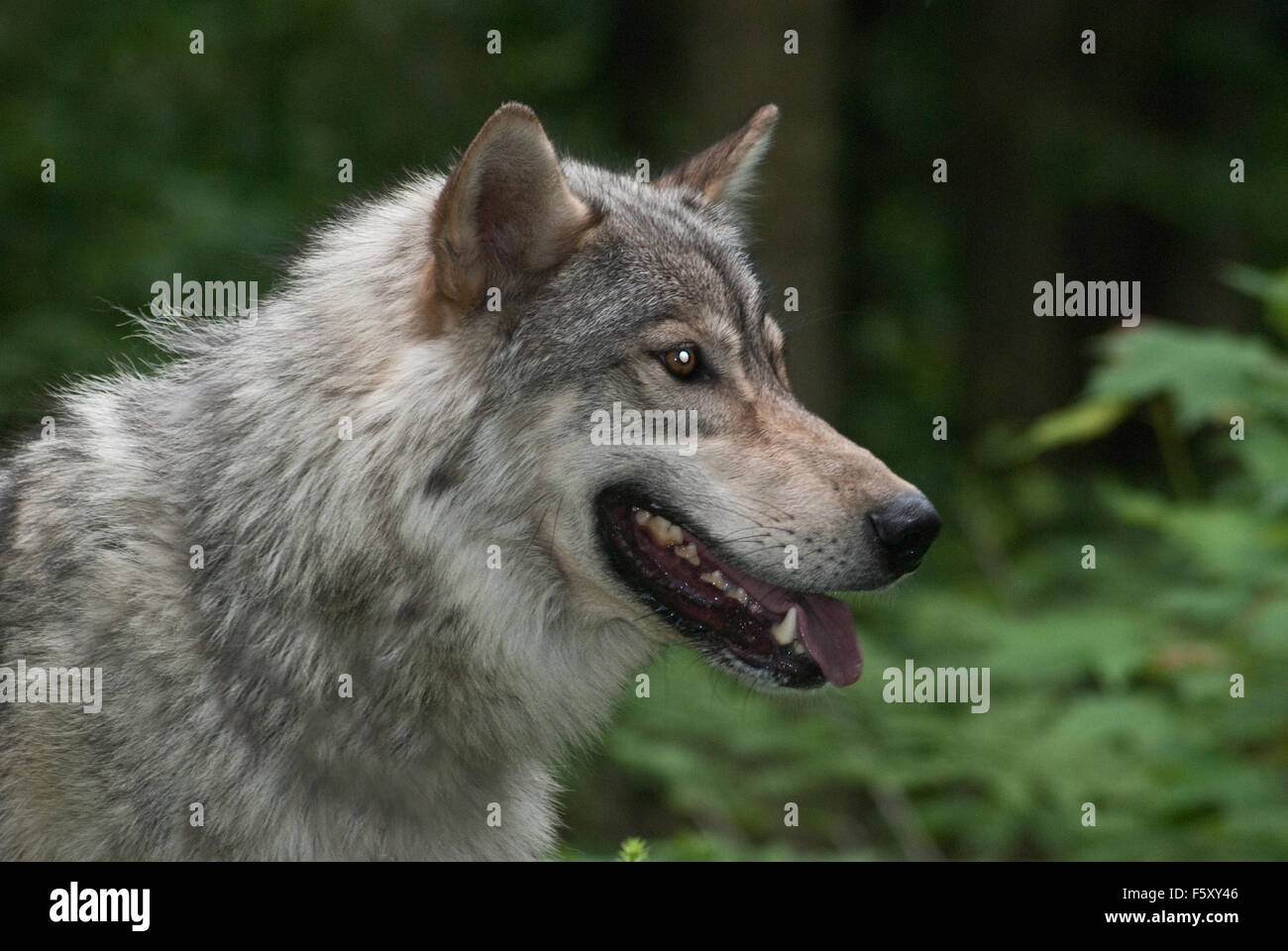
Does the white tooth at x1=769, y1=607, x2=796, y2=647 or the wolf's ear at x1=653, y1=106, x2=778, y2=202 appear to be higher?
the wolf's ear at x1=653, y1=106, x2=778, y2=202

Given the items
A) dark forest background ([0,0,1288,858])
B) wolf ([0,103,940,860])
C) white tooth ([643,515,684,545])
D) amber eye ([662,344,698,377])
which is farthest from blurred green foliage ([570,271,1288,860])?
amber eye ([662,344,698,377])

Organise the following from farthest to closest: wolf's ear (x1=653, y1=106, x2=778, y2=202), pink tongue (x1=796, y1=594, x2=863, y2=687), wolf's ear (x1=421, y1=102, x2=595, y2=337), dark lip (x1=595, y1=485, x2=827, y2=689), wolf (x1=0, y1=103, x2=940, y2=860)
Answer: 1. wolf's ear (x1=653, y1=106, x2=778, y2=202)
2. pink tongue (x1=796, y1=594, x2=863, y2=687)
3. dark lip (x1=595, y1=485, x2=827, y2=689)
4. wolf (x1=0, y1=103, x2=940, y2=860)
5. wolf's ear (x1=421, y1=102, x2=595, y2=337)

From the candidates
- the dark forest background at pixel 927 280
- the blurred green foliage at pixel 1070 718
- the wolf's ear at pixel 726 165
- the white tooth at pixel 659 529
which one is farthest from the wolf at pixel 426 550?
the blurred green foliage at pixel 1070 718

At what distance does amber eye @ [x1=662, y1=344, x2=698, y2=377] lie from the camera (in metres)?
3.97

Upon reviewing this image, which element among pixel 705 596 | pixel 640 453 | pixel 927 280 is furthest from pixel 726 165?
pixel 927 280

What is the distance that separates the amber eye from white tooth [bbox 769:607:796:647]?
0.74m

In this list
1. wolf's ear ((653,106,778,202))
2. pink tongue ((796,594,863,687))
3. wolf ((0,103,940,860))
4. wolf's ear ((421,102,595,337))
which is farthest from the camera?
wolf's ear ((653,106,778,202))

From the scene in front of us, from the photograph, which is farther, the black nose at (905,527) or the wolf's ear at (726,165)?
the wolf's ear at (726,165)

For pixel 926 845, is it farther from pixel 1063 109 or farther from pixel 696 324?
pixel 1063 109

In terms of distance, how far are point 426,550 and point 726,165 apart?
5.81 feet

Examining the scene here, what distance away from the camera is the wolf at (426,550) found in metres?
3.81

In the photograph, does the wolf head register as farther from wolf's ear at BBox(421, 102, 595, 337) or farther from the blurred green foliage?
the blurred green foliage

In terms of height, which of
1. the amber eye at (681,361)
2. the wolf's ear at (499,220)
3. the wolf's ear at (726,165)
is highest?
the wolf's ear at (726,165)

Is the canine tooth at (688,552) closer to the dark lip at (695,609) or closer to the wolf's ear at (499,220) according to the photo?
the dark lip at (695,609)
